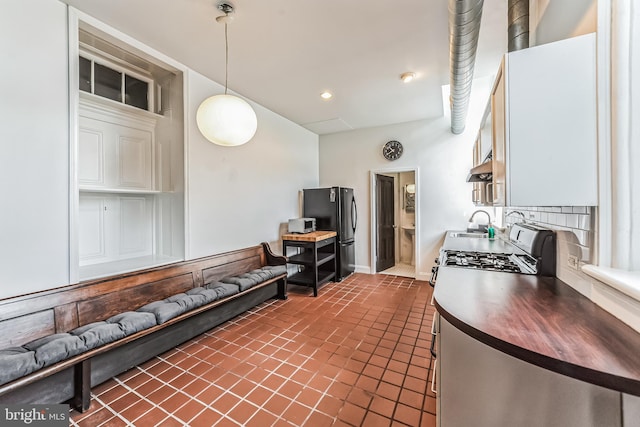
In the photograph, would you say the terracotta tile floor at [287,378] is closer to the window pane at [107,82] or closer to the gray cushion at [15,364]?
the gray cushion at [15,364]

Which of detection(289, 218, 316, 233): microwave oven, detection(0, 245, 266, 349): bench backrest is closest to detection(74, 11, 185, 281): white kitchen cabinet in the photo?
detection(0, 245, 266, 349): bench backrest

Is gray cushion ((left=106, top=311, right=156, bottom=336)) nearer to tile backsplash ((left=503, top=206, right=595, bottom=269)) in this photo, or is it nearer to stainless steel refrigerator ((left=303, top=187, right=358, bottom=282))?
tile backsplash ((left=503, top=206, right=595, bottom=269))

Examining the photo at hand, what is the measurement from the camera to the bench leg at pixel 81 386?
68.4 inches

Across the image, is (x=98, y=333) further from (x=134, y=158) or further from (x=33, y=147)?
(x=134, y=158)

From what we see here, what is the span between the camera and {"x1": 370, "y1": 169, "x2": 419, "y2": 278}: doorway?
17.0 ft

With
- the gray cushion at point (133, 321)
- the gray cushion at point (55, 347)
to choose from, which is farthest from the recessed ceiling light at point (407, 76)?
the gray cushion at point (55, 347)

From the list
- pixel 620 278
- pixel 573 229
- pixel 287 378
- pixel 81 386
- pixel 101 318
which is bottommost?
pixel 287 378

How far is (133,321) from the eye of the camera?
6.70 ft

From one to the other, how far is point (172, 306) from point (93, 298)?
0.58m

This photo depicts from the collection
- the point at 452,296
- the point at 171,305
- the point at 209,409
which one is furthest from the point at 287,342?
the point at 452,296

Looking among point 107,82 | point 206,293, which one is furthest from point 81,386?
point 107,82

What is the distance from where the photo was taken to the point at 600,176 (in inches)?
43.0

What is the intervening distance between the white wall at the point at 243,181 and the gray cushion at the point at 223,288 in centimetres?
41

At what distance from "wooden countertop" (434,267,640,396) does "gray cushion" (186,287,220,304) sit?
2104mm
